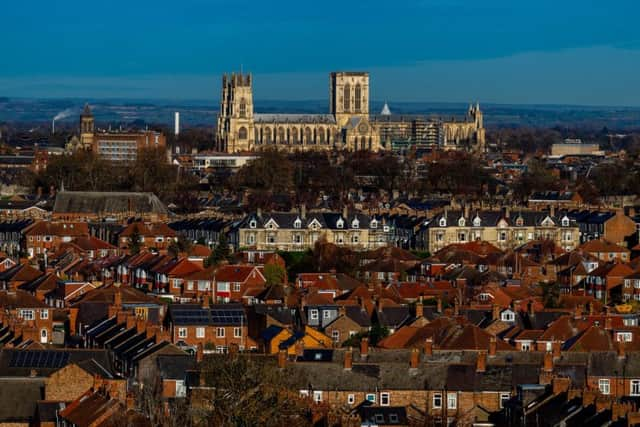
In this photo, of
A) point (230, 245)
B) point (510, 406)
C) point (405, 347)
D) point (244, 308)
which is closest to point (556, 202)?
point (230, 245)

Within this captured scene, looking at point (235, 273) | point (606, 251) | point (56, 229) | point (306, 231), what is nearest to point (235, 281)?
point (235, 273)

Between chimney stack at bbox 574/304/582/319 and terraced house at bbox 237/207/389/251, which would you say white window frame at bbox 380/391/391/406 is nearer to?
chimney stack at bbox 574/304/582/319

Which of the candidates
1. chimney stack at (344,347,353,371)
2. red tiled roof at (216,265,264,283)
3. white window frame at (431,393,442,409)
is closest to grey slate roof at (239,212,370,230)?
red tiled roof at (216,265,264,283)

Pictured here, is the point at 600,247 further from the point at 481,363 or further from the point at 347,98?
the point at 347,98

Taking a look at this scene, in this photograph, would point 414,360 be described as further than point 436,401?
Yes

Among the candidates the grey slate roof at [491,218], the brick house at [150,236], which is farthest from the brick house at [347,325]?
the grey slate roof at [491,218]

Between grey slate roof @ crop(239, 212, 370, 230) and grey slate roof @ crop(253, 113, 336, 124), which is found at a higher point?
grey slate roof @ crop(239, 212, 370, 230)

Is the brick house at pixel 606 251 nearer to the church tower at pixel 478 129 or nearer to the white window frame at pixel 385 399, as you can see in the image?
the white window frame at pixel 385 399
